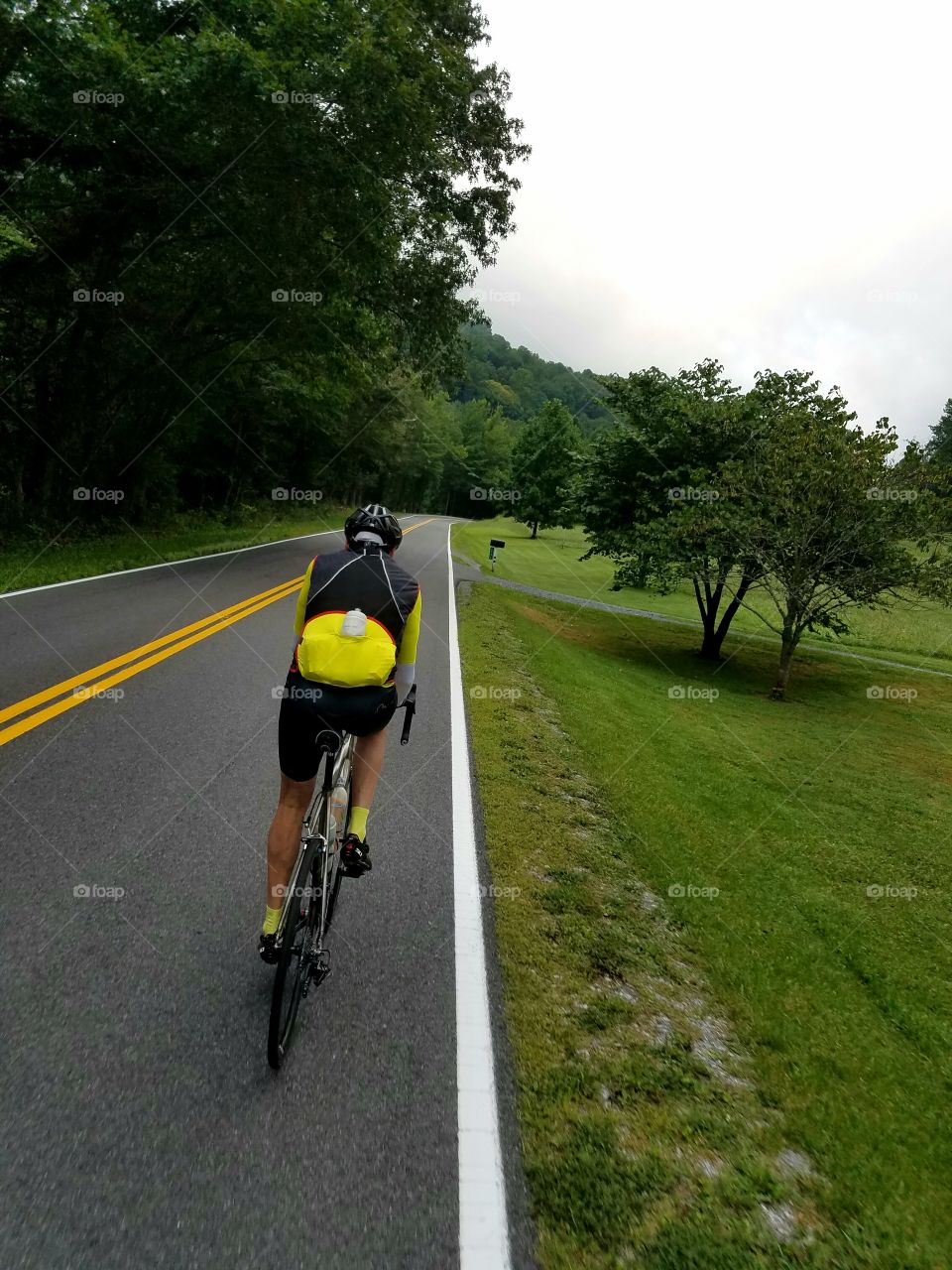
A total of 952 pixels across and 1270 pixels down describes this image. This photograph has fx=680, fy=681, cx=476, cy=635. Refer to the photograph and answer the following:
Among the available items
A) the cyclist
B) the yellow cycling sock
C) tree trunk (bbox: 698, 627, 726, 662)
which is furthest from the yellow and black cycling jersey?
tree trunk (bbox: 698, 627, 726, 662)

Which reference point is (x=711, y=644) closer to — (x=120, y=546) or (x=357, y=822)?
(x=120, y=546)

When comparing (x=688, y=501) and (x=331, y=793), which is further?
(x=688, y=501)

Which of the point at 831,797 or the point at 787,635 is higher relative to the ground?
the point at 787,635

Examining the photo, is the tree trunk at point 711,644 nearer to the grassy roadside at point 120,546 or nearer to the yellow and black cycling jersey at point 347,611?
the grassy roadside at point 120,546

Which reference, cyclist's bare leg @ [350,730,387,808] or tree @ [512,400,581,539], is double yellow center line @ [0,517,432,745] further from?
tree @ [512,400,581,539]

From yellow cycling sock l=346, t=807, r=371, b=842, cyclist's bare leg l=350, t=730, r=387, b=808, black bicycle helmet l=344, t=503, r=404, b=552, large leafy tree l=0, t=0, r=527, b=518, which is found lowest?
yellow cycling sock l=346, t=807, r=371, b=842

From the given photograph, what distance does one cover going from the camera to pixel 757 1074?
3096mm

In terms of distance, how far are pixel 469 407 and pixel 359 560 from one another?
11057 centimetres

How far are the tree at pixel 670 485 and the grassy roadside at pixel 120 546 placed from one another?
12201 millimetres

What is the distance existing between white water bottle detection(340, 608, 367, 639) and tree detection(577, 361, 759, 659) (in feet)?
45.2

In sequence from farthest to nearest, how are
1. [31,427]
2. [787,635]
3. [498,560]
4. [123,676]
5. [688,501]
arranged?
[498,560] → [31,427] → [688,501] → [787,635] → [123,676]

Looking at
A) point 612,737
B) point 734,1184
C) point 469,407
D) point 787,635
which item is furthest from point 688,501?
point 469,407

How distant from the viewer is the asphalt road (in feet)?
6.97

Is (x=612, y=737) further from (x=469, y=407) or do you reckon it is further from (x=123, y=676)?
(x=469, y=407)
